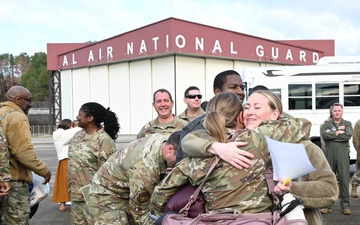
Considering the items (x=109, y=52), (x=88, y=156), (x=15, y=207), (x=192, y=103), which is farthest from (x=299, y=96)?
(x=109, y=52)

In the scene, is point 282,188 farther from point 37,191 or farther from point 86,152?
point 37,191

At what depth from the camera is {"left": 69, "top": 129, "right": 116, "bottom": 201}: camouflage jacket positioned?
15.2 feet

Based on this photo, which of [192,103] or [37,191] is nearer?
[37,191]

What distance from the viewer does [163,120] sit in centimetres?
571

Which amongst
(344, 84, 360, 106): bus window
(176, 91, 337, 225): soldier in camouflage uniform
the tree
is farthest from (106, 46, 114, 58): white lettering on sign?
the tree

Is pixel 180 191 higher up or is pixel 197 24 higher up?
pixel 197 24

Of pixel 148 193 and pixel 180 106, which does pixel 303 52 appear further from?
pixel 148 193

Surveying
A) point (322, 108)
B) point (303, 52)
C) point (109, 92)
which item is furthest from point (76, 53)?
point (322, 108)

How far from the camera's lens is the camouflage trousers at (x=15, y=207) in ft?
15.1

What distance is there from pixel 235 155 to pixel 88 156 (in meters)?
2.80

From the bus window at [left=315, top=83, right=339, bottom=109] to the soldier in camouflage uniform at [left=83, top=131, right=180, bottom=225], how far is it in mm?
9645

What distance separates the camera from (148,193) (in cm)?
304

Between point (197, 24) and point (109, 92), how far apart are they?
29.7 feet

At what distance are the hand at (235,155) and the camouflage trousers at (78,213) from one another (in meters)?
2.66
